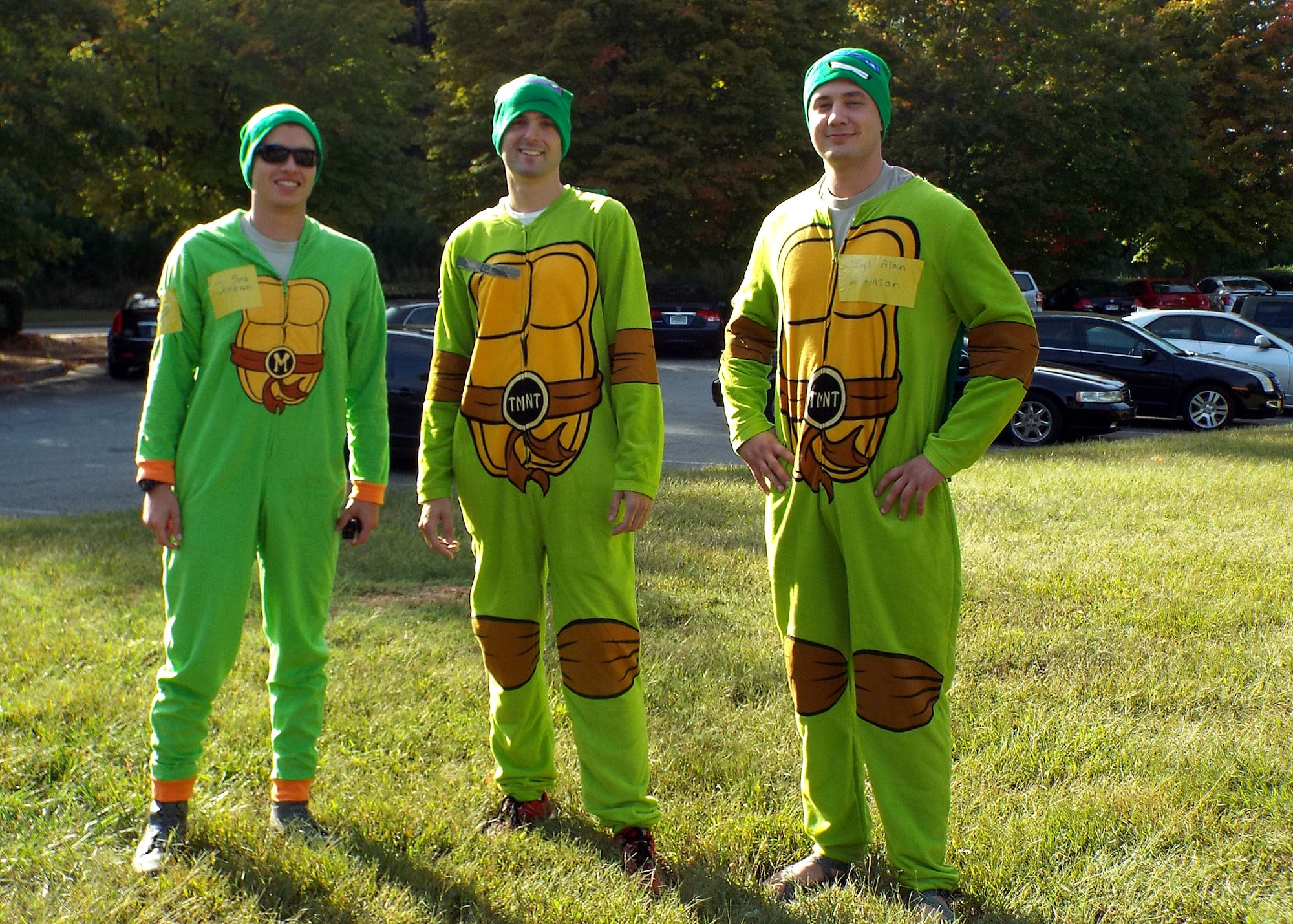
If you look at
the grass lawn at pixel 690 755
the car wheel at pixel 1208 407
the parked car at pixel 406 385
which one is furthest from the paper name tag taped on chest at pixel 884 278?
the car wheel at pixel 1208 407

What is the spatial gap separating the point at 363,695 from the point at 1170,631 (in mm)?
3629

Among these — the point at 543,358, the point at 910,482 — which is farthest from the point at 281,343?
the point at 910,482

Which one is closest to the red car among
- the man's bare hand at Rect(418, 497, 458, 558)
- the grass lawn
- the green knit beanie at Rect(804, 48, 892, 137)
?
the grass lawn

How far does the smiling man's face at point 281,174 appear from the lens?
3.30m

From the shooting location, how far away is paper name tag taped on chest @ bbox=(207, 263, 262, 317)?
3.27 metres

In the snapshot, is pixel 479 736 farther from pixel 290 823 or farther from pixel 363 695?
pixel 290 823

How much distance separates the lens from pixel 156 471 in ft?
10.6

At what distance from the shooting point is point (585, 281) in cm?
324

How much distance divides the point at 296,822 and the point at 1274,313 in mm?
20412

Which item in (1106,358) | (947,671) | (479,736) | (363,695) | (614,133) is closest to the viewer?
(947,671)

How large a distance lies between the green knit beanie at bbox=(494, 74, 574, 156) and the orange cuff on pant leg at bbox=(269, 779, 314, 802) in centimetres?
190

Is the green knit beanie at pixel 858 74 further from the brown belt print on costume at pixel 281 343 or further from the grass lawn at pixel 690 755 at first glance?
the grass lawn at pixel 690 755

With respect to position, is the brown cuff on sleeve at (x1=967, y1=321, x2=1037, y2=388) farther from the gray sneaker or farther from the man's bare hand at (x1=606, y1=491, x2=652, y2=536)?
the gray sneaker

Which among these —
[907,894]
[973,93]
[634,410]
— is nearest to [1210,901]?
[907,894]
